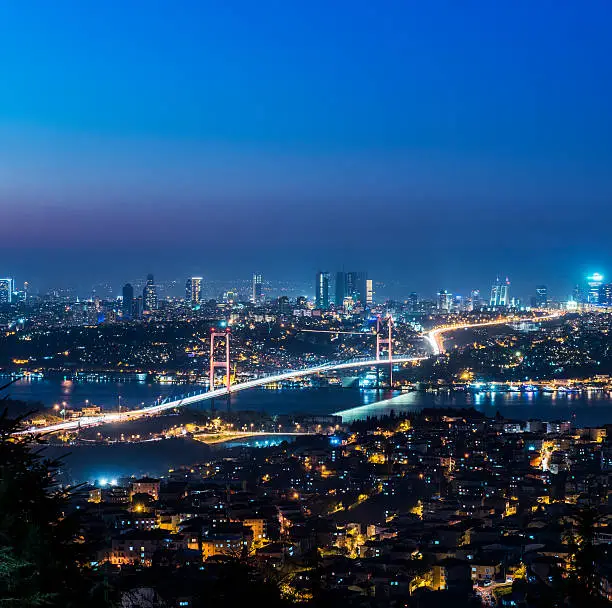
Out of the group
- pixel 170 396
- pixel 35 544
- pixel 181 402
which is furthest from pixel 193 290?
pixel 35 544

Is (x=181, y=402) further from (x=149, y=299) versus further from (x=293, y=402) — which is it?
(x=149, y=299)

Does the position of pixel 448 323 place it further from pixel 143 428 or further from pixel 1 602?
pixel 1 602

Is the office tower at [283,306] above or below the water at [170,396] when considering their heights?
above

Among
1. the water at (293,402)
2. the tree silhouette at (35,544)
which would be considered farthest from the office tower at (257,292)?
the tree silhouette at (35,544)

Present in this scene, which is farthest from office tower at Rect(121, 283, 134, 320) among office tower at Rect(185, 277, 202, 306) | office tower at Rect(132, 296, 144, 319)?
office tower at Rect(185, 277, 202, 306)

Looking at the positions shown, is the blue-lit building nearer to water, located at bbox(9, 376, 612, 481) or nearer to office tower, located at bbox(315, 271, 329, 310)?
office tower, located at bbox(315, 271, 329, 310)

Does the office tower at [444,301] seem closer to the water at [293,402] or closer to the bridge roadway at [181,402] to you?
the bridge roadway at [181,402]
